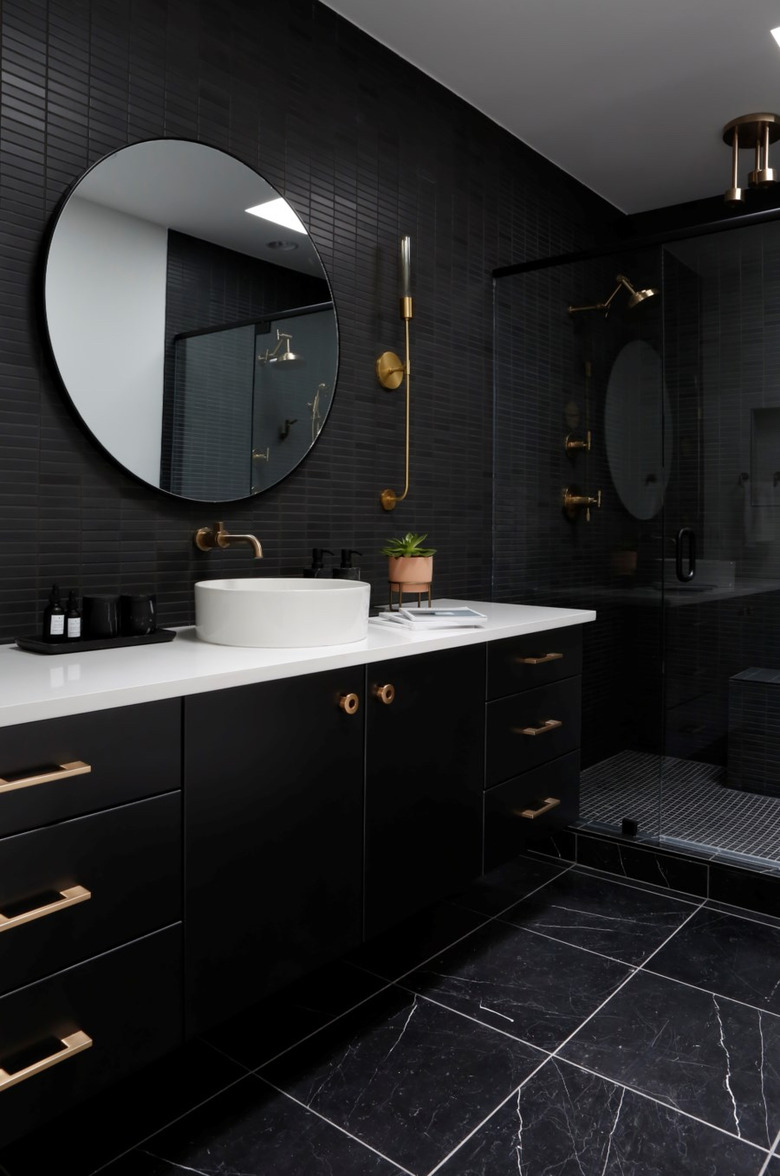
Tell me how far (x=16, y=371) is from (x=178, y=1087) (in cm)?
140

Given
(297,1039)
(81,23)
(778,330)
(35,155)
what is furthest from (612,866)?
(81,23)

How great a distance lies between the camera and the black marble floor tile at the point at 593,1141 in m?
1.42

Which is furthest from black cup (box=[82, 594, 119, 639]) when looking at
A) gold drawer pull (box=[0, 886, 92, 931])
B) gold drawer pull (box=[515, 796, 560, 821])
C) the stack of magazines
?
gold drawer pull (box=[515, 796, 560, 821])

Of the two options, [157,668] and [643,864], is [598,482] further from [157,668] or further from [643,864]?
[157,668]

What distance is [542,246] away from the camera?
128 inches

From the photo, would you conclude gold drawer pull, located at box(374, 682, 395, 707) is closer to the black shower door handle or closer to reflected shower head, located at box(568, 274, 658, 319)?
the black shower door handle

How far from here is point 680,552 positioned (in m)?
2.66

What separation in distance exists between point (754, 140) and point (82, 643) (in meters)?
2.87

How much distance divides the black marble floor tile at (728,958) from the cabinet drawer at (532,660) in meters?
0.76

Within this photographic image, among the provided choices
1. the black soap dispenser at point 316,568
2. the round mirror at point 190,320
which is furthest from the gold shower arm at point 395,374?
the black soap dispenser at point 316,568

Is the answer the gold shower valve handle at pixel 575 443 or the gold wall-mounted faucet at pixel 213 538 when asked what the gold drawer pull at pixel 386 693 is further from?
the gold shower valve handle at pixel 575 443

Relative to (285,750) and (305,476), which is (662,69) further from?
(285,750)

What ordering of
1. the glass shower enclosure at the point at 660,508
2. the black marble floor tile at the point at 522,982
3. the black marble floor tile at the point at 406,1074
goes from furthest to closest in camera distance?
the glass shower enclosure at the point at 660,508 → the black marble floor tile at the point at 522,982 → the black marble floor tile at the point at 406,1074

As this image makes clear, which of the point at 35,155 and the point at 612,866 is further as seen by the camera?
the point at 612,866
